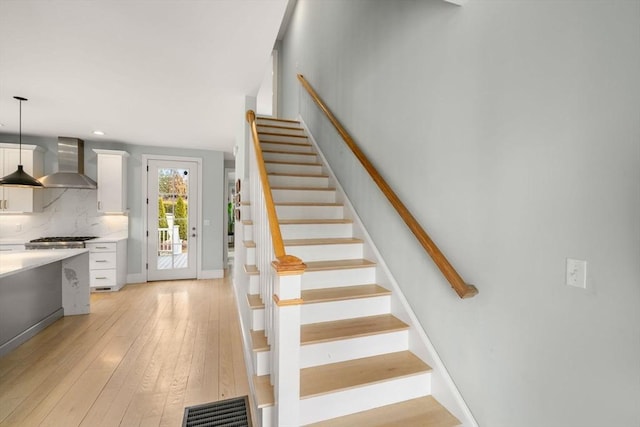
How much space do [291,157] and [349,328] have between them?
2371 millimetres

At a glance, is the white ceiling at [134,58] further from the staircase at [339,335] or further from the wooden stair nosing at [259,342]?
the wooden stair nosing at [259,342]

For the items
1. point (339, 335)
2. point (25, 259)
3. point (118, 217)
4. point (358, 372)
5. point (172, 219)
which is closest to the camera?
point (358, 372)

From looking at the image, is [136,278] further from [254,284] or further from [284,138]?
[254,284]

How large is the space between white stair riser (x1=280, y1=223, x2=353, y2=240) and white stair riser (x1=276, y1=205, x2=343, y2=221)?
0.24 metres

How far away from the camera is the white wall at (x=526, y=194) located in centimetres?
108

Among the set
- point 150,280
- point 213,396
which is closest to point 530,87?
point 213,396

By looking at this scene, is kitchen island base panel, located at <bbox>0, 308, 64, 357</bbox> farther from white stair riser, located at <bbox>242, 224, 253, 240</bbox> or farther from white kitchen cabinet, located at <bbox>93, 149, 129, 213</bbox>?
white stair riser, located at <bbox>242, 224, 253, 240</bbox>

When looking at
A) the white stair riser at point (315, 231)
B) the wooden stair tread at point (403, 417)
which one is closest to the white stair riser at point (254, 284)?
the white stair riser at point (315, 231)

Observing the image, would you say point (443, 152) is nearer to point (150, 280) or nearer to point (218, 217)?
point (218, 217)

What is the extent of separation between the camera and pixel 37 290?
3.53 m

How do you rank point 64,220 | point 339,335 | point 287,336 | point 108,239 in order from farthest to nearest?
point 64,220, point 108,239, point 339,335, point 287,336

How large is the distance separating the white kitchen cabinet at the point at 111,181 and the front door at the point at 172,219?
1.64 feet

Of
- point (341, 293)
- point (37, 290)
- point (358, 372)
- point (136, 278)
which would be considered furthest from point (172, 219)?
point (358, 372)

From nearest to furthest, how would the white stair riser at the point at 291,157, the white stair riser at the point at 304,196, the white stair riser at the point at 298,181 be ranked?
the white stair riser at the point at 304,196
the white stair riser at the point at 298,181
the white stair riser at the point at 291,157
